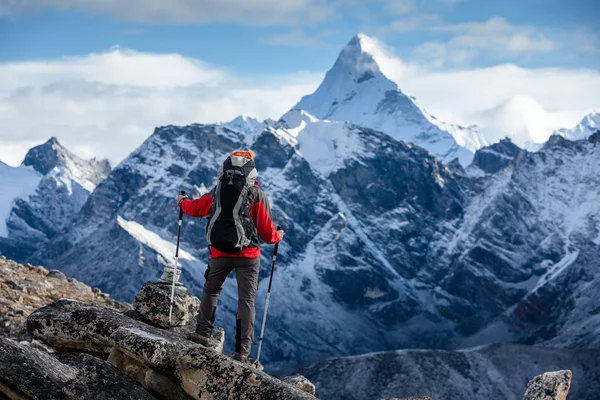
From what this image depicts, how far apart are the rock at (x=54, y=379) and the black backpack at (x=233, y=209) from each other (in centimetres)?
425

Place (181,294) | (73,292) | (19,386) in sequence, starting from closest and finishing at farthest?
1. (19,386)
2. (181,294)
3. (73,292)

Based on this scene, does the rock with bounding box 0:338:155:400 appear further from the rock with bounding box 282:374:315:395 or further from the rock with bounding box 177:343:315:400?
the rock with bounding box 282:374:315:395

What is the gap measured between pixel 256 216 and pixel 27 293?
11010 mm

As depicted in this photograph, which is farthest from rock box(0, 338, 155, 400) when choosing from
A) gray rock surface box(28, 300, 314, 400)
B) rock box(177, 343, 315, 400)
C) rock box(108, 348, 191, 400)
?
rock box(177, 343, 315, 400)

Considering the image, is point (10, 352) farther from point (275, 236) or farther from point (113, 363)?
point (275, 236)

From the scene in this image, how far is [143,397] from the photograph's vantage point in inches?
599

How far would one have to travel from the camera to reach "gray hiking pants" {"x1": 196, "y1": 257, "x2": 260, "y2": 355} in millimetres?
19391

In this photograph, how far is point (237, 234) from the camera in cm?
1886

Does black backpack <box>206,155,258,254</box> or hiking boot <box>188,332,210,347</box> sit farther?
hiking boot <box>188,332,210,347</box>

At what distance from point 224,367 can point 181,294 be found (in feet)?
21.5

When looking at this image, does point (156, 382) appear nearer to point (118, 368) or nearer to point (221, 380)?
point (118, 368)

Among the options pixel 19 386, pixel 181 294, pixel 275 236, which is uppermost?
pixel 275 236

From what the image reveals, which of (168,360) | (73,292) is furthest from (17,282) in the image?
(168,360)

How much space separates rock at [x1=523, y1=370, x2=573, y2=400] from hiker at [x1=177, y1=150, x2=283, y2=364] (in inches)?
246
